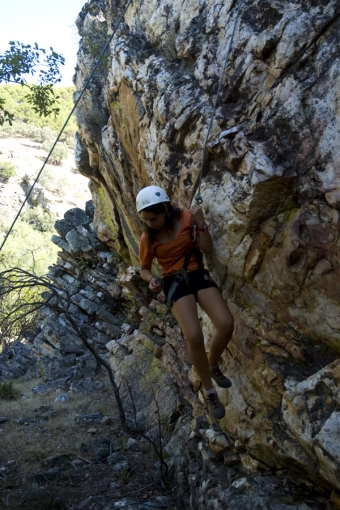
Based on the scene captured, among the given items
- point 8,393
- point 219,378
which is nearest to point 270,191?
point 219,378

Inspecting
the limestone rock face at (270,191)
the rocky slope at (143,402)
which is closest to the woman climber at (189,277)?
the limestone rock face at (270,191)

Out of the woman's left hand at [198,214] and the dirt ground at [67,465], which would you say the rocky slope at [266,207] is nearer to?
the woman's left hand at [198,214]

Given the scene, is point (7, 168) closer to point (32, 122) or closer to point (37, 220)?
point (37, 220)

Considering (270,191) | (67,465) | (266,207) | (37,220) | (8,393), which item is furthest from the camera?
(37,220)

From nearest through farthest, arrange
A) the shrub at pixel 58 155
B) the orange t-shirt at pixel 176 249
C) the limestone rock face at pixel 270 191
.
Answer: the limestone rock face at pixel 270 191
the orange t-shirt at pixel 176 249
the shrub at pixel 58 155

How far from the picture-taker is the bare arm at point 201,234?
4309 millimetres

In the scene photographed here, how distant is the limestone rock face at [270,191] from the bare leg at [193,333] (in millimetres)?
519

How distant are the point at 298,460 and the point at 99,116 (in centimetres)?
841

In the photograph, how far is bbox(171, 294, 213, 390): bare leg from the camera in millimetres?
4098

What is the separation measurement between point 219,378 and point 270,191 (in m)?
1.96

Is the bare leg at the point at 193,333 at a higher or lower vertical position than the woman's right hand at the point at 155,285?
lower

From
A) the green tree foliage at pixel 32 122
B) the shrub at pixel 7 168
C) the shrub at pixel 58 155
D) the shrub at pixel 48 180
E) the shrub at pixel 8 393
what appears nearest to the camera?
the shrub at pixel 8 393

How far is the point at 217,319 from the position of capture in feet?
13.5

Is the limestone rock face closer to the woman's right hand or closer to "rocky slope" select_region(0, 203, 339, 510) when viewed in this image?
"rocky slope" select_region(0, 203, 339, 510)
